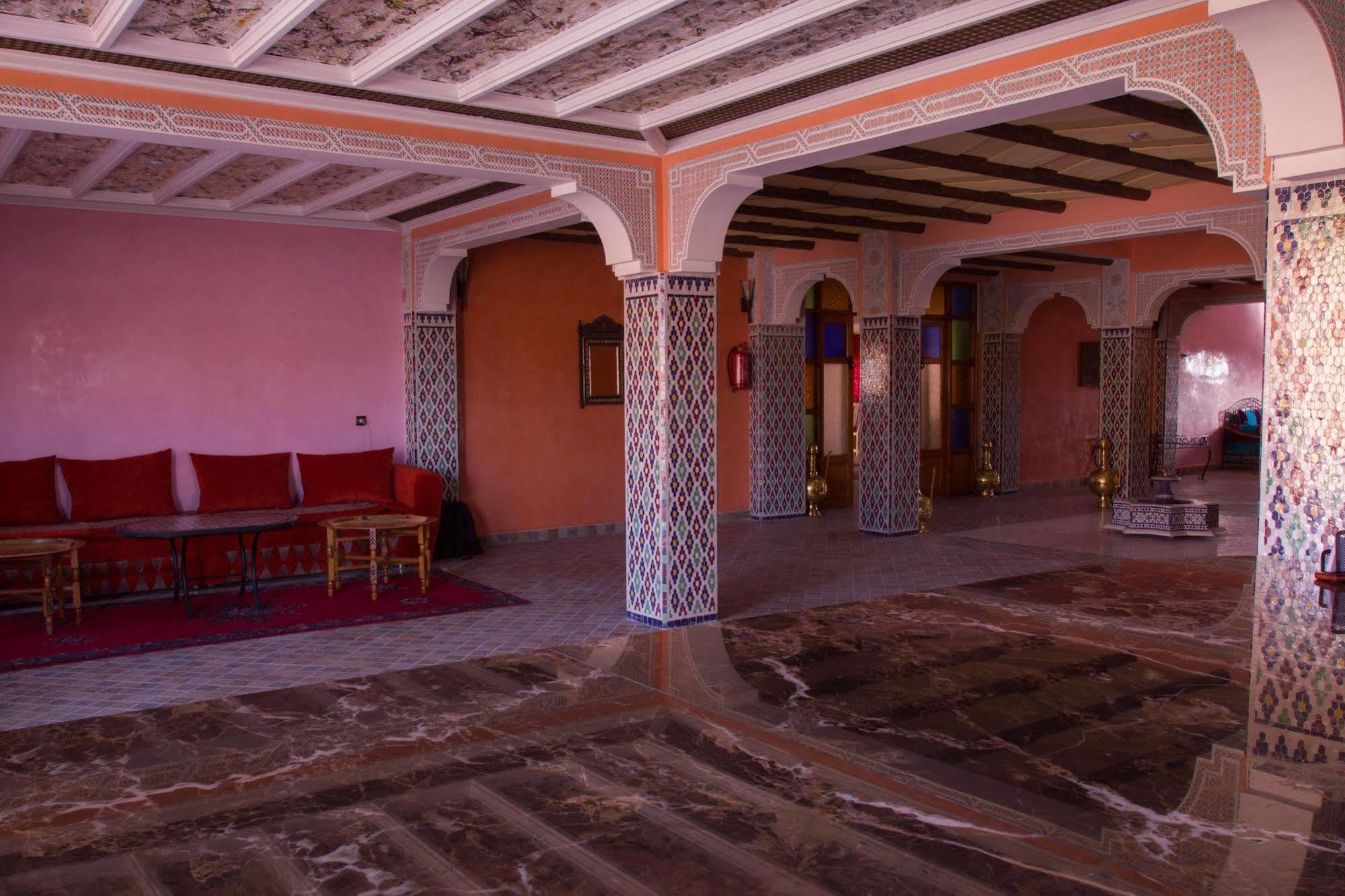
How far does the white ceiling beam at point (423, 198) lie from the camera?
7832mm

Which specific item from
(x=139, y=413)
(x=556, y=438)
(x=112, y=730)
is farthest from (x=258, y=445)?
(x=112, y=730)

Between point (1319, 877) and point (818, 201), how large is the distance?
7847 mm

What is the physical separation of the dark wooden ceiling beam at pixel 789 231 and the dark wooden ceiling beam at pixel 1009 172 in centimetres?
255

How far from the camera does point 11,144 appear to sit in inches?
249

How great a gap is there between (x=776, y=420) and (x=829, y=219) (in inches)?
114

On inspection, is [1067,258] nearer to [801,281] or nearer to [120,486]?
[801,281]

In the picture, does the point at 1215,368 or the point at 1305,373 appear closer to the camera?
the point at 1305,373

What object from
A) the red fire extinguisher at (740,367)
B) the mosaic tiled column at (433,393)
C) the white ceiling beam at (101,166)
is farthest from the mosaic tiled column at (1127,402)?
the white ceiling beam at (101,166)

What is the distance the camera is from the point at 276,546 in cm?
838

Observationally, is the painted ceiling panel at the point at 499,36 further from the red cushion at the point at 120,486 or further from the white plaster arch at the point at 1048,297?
the white plaster arch at the point at 1048,297

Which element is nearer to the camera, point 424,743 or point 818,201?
point 424,743

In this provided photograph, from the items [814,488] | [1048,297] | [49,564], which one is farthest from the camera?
[1048,297]

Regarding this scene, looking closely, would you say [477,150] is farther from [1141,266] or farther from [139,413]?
[1141,266]

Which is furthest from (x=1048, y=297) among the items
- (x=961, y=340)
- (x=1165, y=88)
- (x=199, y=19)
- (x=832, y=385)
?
(x=199, y=19)
